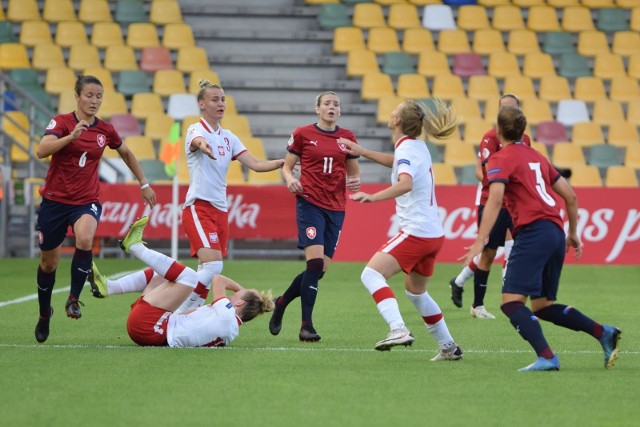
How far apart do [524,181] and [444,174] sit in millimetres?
13679

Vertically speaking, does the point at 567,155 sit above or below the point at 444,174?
above

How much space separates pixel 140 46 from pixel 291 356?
1651 centimetres

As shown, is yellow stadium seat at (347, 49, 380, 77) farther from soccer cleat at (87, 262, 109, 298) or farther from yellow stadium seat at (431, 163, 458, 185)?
soccer cleat at (87, 262, 109, 298)

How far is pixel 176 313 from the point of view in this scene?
9.31 m

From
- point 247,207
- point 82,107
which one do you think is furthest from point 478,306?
point 247,207

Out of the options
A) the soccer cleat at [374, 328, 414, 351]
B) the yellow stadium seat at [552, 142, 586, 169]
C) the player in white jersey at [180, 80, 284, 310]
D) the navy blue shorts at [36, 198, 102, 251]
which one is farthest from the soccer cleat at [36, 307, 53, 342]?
the yellow stadium seat at [552, 142, 586, 169]

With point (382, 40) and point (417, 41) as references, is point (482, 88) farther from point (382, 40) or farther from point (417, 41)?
point (382, 40)

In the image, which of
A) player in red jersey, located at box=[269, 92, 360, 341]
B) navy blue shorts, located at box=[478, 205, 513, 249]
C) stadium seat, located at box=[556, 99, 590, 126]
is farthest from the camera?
stadium seat, located at box=[556, 99, 590, 126]

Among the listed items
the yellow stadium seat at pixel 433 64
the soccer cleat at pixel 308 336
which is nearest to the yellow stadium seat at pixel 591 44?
the yellow stadium seat at pixel 433 64

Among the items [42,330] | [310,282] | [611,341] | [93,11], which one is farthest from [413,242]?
[93,11]

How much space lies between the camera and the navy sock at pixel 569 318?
26.2 ft

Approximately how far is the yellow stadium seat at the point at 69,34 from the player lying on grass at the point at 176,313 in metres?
15.6

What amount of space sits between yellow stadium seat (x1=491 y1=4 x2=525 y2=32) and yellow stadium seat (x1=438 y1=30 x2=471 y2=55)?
101 centimetres

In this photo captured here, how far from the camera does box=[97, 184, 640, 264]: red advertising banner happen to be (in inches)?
756
